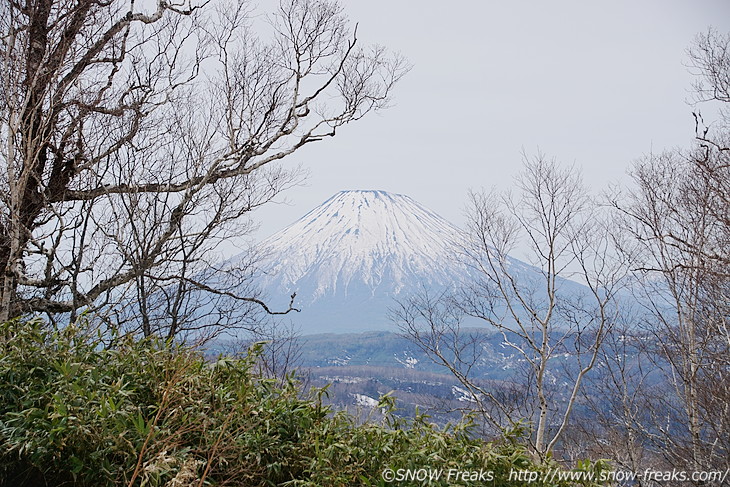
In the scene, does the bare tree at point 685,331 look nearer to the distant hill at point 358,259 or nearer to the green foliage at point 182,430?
the green foliage at point 182,430

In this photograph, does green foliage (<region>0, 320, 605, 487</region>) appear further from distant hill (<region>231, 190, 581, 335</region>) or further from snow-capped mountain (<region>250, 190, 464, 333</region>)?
snow-capped mountain (<region>250, 190, 464, 333</region>)

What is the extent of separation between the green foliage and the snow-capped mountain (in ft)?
83.8

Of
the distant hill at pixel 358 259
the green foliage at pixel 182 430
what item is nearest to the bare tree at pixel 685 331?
the green foliage at pixel 182 430

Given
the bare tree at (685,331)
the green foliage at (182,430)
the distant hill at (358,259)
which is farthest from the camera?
the distant hill at (358,259)

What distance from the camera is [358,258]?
36.9 meters

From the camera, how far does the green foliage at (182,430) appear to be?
96 cm

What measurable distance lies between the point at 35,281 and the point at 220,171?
1770mm

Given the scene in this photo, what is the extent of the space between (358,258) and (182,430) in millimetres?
35954

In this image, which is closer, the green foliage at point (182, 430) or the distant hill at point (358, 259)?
the green foliage at point (182, 430)

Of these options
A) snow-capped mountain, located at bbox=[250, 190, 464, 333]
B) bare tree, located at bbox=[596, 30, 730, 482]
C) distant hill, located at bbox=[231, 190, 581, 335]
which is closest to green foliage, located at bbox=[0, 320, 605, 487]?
bare tree, located at bbox=[596, 30, 730, 482]

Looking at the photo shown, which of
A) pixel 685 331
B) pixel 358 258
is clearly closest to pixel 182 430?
pixel 685 331

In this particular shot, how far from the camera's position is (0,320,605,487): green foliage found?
96cm

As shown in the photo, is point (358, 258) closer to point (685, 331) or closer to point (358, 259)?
point (358, 259)

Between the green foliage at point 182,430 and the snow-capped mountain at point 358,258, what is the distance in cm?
2554
